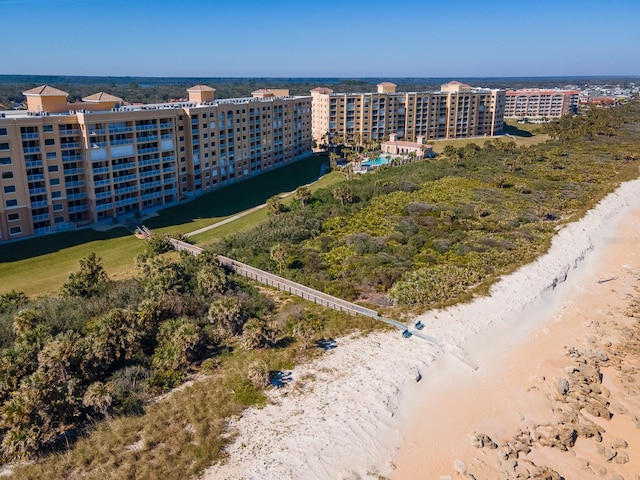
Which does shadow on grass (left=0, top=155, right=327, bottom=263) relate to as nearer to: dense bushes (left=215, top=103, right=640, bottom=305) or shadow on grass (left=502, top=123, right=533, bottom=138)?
dense bushes (left=215, top=103, right=640, bottom=305)

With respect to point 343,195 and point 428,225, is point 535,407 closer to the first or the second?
point 428,225

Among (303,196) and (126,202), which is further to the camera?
(303,196)

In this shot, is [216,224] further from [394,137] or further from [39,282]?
[394,137]

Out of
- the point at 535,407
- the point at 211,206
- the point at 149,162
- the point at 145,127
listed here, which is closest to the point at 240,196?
the point at 211,206

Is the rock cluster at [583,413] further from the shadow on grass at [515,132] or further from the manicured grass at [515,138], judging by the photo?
the shadow on grass at [515,132]

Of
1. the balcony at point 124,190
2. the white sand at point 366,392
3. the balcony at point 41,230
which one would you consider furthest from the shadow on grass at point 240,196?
the white sand at point 366,392

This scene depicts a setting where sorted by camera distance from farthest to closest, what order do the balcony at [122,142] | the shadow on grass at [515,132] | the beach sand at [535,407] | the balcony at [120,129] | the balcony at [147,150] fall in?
1. the shadow on grass at [515,132]
2. the balcony at [147,150]
3. the balcony at [122,142]
4. the balcony at [120,129]
5. the beach sand at [535,407]

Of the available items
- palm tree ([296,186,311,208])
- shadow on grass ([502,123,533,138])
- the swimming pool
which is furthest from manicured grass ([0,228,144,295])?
shadow on grass ([502,123,533,138])
